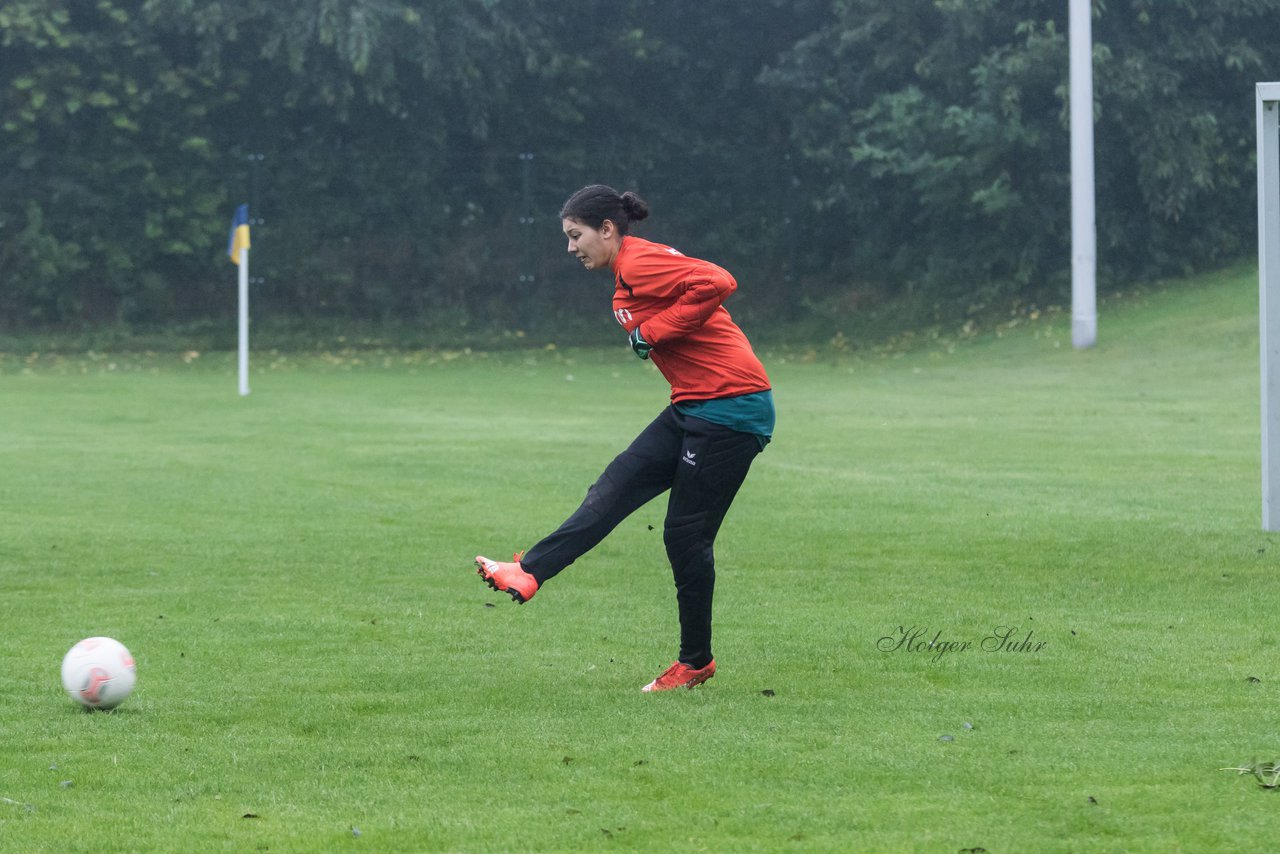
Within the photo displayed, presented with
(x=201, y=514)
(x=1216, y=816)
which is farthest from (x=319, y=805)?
(x=201, y=514)

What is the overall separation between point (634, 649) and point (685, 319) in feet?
6.14

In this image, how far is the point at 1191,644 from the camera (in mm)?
7828

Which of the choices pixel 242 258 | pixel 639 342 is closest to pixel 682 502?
pixel 639 342

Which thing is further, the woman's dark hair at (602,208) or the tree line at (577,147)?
the tree line at (577,147)

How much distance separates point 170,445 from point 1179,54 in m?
23.3

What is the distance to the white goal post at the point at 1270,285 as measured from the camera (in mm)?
10914

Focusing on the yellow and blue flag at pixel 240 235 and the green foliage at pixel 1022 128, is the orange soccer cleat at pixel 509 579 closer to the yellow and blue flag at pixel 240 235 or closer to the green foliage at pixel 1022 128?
the yellow and blue flag at pixel 240 235

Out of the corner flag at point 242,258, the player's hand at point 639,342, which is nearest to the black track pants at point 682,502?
the player's hand at point 639,342

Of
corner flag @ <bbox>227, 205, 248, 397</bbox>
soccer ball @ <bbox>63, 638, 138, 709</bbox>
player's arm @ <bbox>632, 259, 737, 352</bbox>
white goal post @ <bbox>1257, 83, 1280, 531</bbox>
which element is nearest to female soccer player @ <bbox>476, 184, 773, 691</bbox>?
player's arm @ <bbox>632, 259, 737, 352</bbox>

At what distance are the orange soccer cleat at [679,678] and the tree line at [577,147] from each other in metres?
26.9

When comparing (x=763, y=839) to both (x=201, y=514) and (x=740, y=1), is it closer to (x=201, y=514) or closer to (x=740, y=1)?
(x=201, y=514)

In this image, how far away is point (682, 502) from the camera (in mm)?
6969

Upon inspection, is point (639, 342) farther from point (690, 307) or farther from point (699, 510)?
point (699, 510)

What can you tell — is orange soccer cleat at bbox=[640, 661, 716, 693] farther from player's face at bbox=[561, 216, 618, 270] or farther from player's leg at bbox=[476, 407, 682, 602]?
player's face at bbox=[561, 216, 618, 270]
